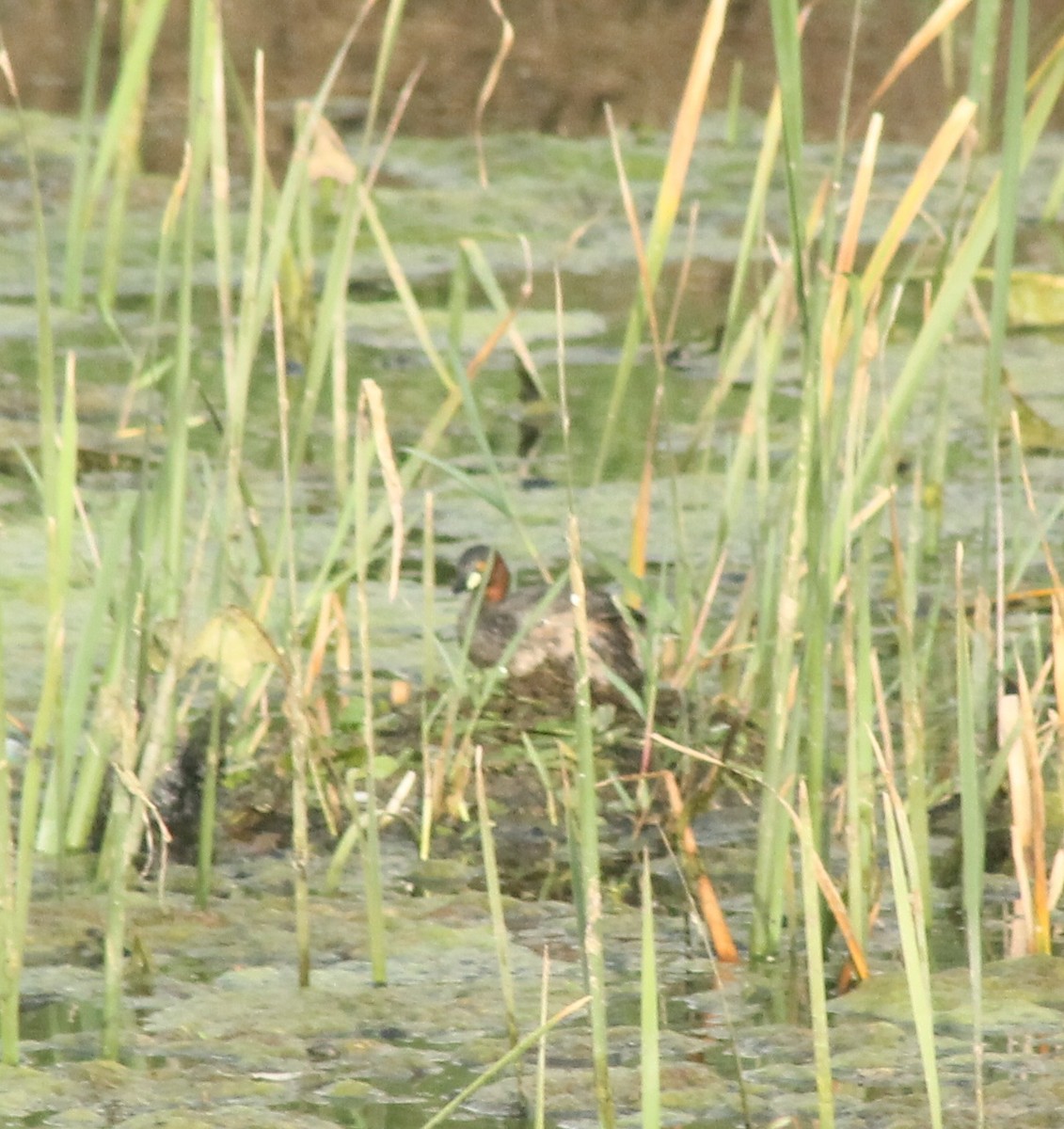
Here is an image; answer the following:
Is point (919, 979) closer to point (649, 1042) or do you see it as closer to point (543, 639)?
point (649, 1042)

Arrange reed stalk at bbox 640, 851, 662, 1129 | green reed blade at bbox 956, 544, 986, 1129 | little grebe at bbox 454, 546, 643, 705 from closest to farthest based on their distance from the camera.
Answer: reed stalk at bbox 640, 851, 662, 1129, green reed blade at bbox 956, 544, 986, 1129, little grebe at bbox 454, 546, 643, 705

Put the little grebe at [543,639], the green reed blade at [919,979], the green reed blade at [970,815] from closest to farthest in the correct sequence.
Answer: the green reed blade at [919,979]
the green reed blade at [970,815]
the little grebe at [543,639]

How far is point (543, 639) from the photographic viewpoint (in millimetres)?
4062

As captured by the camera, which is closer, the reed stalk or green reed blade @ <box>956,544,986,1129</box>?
the reed stalk

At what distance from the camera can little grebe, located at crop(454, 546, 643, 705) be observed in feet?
12.5

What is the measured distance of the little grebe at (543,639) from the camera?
3809mm

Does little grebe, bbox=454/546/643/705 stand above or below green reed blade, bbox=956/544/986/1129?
below

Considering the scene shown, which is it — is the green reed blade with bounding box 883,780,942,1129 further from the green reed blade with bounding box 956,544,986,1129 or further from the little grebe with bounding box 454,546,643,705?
the little grebe with bounding box 454,546,643,705

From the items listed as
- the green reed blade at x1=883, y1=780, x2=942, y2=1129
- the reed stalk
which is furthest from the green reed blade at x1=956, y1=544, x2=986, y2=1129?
the reed stalk

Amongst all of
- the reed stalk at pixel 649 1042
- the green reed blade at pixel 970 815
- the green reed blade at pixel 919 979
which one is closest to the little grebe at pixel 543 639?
the green reed blade at pixel 970 815

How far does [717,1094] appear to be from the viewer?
2318 millimetres

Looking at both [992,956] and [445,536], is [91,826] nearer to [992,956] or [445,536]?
[992,956]

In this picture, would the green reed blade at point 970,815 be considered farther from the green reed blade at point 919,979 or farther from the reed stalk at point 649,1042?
the reed stalk at point 649,1042

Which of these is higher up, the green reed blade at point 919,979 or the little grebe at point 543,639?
the green reed blade at point 919,979
